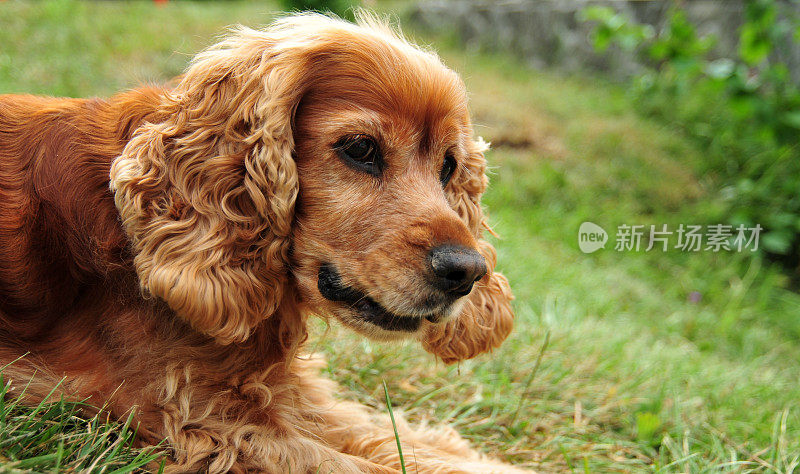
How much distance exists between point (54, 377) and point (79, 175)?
64cm

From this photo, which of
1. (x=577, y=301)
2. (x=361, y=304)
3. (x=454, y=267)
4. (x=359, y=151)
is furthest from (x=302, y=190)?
(x=577, y=301)

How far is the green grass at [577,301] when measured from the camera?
3006 millimetres

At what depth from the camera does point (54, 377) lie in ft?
6.76

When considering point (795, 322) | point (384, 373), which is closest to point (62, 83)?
point (384, 373)

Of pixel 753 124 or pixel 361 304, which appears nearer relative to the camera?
pixel 361 304

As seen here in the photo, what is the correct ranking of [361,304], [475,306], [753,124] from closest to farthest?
[361,304]
[475,306]
[753,124]

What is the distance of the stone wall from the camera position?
8.42 metres

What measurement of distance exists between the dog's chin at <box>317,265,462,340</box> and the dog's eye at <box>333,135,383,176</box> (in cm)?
34

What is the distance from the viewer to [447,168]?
243 cm

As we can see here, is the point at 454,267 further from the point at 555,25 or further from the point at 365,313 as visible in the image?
the point at 555,25

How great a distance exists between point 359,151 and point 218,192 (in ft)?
1.50

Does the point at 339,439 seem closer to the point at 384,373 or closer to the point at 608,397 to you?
the point at 384,373

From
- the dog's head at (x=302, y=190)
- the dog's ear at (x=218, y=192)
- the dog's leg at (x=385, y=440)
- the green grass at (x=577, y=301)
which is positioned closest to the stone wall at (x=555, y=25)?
the green grass at (x=577, y=301)

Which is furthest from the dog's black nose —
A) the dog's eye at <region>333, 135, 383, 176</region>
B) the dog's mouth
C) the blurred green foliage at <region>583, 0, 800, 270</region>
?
the blurred green foliage at <region>583, 0, 800, 270</region>
